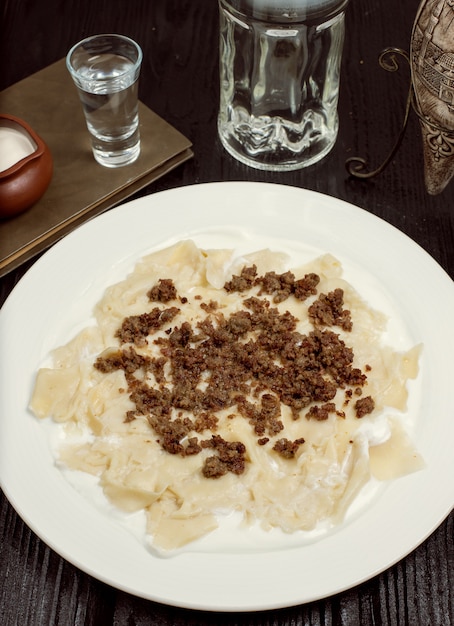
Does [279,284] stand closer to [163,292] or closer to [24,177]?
[163,292]

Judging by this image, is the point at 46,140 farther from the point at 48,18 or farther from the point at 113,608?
the point at 113,608

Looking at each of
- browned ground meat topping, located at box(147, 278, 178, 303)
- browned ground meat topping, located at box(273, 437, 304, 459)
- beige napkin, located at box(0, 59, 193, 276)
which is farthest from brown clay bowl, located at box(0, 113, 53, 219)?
browned ground meat topping, located at box(273, 437, 304, 459)

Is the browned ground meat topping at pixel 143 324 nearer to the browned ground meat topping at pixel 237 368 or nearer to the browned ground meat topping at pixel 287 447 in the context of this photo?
the browned ground meat topping at pixel 237 368

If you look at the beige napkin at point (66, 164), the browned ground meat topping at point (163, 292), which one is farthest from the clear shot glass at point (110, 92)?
the browned ground meat topping at point (163, 292)

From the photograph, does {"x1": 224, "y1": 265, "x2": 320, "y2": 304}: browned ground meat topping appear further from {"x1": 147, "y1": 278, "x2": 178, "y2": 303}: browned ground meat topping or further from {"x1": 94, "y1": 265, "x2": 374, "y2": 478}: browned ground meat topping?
{"x1": 147, "y1": 278, "x2": 178, "y2": 303}: browned ground meat topping

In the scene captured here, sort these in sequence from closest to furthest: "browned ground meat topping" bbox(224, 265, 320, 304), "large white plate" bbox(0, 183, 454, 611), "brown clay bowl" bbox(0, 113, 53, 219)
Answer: "large white plate" bbox(0, 183, 454, 611)
"browned ground meat topping" bbox(224, 265, 320, 304)
"brown clay bowl" bbox(0, 113, 53, 219)

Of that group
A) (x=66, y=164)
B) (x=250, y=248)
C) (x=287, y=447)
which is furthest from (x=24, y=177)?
(x=287, y=447)
